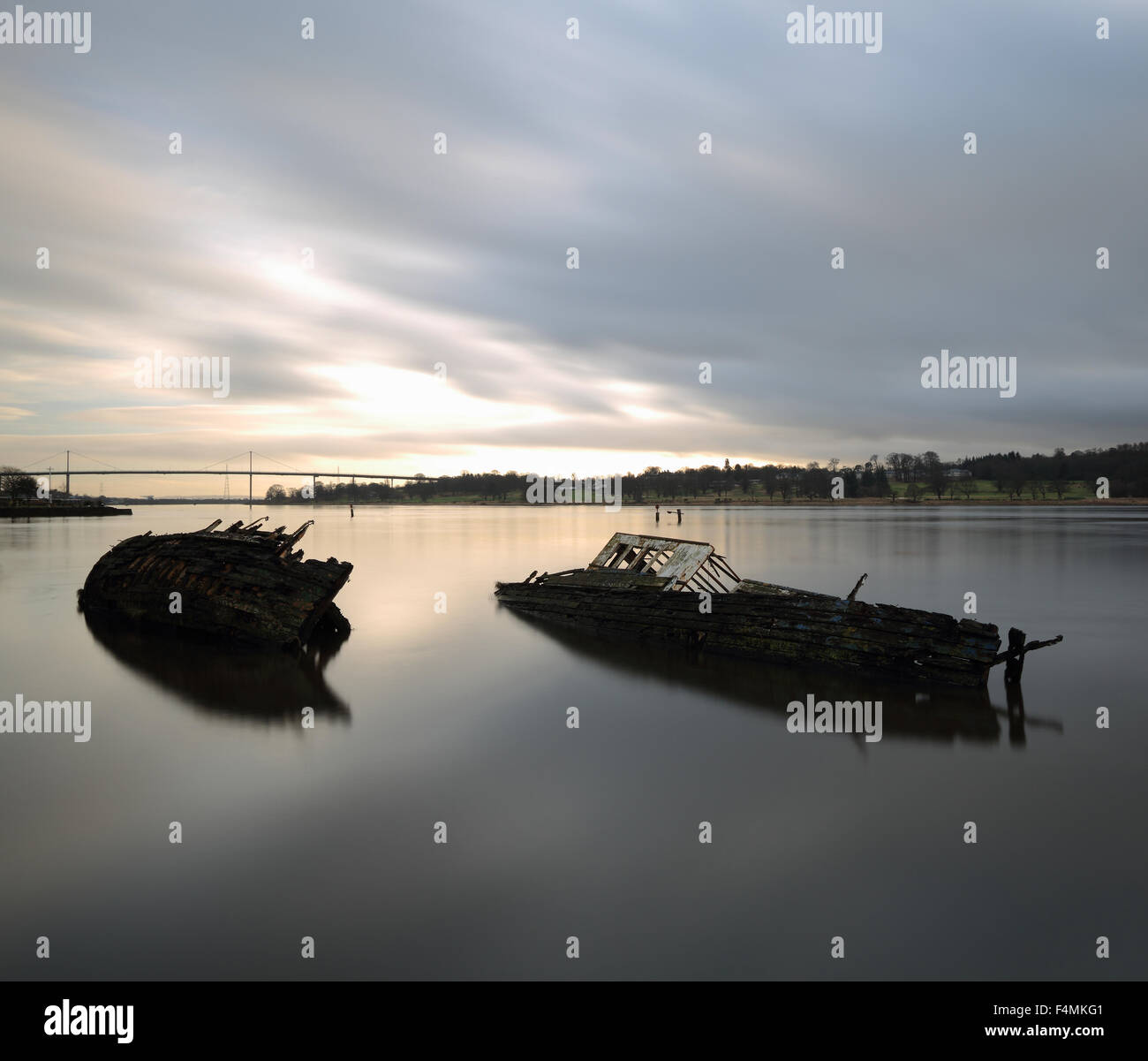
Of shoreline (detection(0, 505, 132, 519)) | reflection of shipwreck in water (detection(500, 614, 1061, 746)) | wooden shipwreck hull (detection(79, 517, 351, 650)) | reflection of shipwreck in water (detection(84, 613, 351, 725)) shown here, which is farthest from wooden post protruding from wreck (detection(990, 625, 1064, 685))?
shoreline (detection(0, 505, 132, 519))

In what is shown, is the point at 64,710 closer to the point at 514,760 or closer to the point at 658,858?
the point at 514,760

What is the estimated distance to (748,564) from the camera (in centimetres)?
3703

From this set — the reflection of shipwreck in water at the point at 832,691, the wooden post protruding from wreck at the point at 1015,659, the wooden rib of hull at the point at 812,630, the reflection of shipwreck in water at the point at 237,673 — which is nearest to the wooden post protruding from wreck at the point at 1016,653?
the wooden post protruding from wreck at the point at 1015,659

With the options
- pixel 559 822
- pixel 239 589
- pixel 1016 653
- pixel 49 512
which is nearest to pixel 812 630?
pixel 1016 653

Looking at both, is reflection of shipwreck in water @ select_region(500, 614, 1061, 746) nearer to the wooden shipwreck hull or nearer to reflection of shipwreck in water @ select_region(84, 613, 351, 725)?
reflection of shipwreck in water @ select_region(84, 613, 351, 725)

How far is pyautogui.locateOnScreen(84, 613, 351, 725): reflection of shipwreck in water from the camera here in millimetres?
11758

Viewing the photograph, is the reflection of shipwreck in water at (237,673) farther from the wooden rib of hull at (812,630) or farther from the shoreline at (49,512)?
the shoreline at (49,512)

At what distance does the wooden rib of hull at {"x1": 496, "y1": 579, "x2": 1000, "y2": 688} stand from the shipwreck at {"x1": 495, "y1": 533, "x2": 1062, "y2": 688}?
15 mm

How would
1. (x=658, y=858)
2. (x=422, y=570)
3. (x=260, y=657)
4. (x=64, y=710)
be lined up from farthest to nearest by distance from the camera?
(x=422, y=570), (x=260, y=657), (x=64, y=710), (x=658, y=858)
